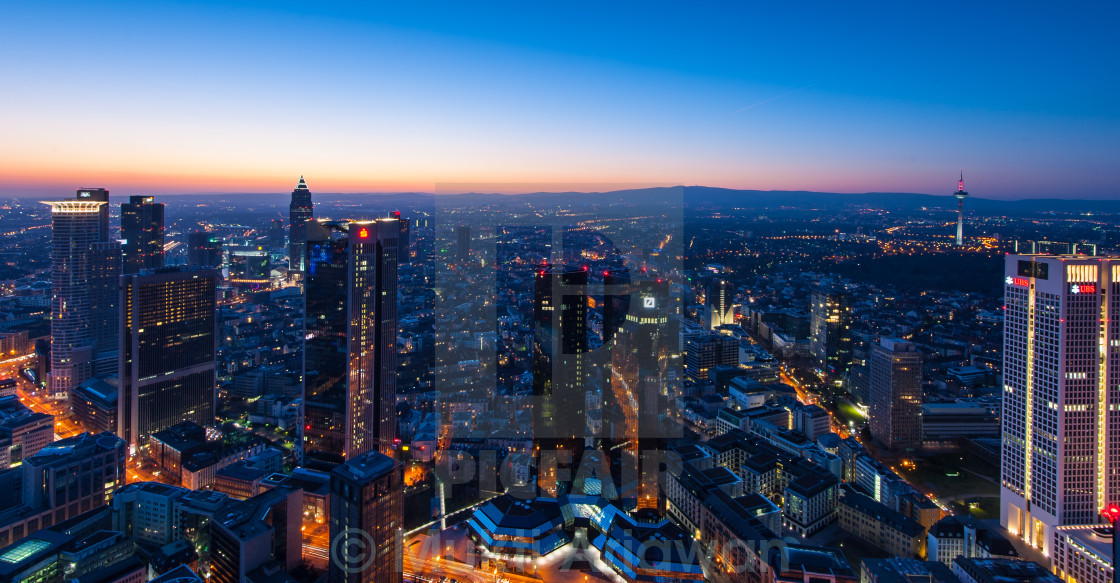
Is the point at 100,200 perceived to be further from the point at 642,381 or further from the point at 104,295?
the point at 642,381

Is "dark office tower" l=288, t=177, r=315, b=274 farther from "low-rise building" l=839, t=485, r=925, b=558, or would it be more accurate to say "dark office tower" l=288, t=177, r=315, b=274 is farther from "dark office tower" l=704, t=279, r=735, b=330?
"low-rise building" l=839, t=485, r=925, b=558

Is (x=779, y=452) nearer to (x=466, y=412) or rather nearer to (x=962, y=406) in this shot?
(x=962, y=406)

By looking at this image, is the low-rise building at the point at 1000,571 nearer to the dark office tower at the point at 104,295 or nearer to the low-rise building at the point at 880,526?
the low-rise building at the point at 880,526

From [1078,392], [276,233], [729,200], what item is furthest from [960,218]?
[276,233]

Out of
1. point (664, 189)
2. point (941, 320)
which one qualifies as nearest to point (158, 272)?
point (664, 189)

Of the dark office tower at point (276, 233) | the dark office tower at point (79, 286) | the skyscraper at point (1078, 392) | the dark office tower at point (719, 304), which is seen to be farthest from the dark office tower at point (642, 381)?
the dark office tower at point (276, 233)
